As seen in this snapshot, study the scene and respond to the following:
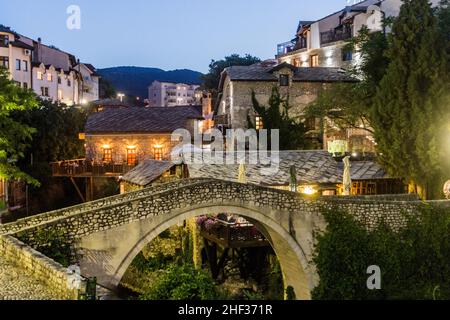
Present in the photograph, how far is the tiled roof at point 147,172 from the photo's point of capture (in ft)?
79.3

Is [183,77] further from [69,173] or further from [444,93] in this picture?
[444,93]

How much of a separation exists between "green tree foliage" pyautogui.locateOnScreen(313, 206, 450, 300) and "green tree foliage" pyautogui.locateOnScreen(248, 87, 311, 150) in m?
12.9

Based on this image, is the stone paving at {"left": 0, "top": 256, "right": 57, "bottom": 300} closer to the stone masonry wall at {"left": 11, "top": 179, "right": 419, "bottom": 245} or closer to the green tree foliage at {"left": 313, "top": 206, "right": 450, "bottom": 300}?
the stone masonry wall at {"left": 11, "top": 179, "right": 419, "bottom": 245}

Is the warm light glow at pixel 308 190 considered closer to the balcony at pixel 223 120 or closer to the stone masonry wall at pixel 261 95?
the stone masonry wall at pixel 261 95

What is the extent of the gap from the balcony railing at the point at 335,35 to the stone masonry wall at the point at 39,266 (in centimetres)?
3655

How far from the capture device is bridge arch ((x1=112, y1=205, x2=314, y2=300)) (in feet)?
48.1

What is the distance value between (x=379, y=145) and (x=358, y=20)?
894 inches

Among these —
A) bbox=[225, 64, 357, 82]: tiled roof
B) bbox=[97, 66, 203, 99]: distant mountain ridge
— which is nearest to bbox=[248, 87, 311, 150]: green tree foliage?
bbox=[225, 64, 357, 82]: tiled roof

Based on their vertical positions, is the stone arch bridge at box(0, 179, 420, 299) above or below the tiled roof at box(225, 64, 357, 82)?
below

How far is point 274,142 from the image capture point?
30.6 meters

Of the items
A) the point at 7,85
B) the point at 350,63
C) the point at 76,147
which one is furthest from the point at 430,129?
the point at 76,147

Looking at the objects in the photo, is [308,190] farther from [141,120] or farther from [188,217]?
[141,120]

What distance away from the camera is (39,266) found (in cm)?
1049

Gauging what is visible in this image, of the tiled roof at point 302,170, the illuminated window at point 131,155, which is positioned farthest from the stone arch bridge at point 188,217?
the illuminated window at point 131,155
